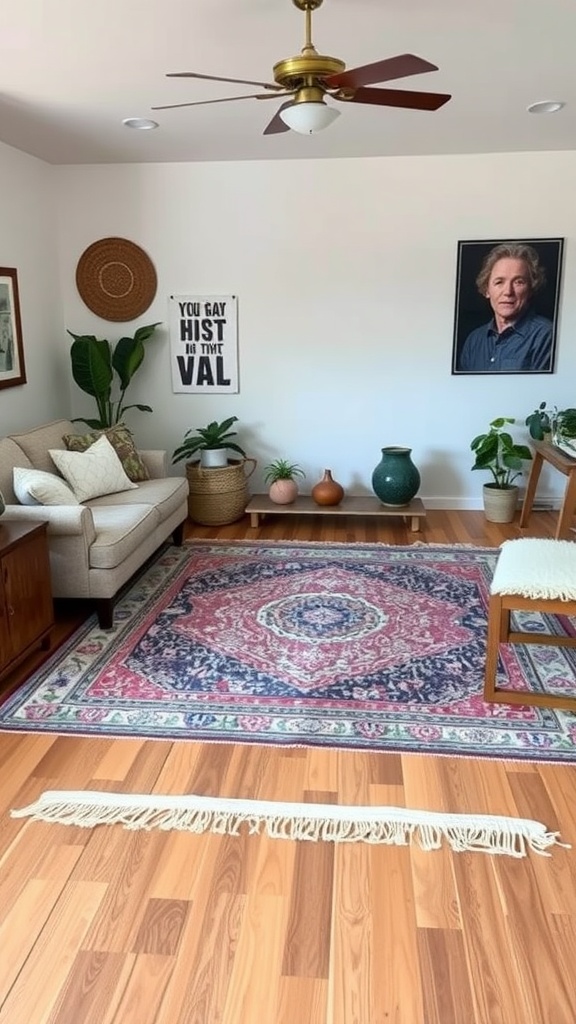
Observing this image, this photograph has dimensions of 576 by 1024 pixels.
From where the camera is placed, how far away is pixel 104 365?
Result: 15.8 ft

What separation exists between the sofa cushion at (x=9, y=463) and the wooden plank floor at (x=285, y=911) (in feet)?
5.01

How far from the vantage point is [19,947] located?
1.69 metres

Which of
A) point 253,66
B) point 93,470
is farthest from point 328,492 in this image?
point 253,66

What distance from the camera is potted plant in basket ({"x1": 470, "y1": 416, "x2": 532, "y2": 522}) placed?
4.81m

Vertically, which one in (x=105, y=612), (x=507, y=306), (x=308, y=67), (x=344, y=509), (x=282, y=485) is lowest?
(x=105, y=612)

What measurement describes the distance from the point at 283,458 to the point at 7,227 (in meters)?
2.28

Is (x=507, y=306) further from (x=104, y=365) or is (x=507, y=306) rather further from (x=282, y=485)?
(x=104, y=365)

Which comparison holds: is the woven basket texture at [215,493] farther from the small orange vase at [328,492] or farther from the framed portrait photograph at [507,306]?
the framed portrait photograph at [507,306]

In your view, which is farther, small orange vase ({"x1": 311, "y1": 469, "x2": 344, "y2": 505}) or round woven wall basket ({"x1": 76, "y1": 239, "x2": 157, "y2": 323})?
round woven wall basket ({"x1": 76, "y1": 239, "x2": 157, "y2": 323})

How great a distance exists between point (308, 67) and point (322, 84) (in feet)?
0.32

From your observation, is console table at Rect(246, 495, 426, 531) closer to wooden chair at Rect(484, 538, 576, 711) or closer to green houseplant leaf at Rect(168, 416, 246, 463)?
green houseplant leaf at Rect(168, 416, 246, 463)

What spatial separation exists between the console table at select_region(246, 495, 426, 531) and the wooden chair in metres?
1.93

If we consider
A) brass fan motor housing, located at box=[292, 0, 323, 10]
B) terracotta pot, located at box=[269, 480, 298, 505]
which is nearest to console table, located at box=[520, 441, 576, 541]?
terracotta pot, located at box=[269, 480, 298, 505]

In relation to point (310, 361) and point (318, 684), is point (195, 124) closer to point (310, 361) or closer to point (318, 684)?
point (310, 361)
